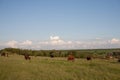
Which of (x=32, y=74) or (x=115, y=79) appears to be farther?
(x=32, y=74)

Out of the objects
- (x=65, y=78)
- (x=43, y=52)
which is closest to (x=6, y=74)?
(x=65, y=78)

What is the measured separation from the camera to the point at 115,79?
1545 centimetres

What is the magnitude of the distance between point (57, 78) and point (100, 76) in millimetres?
3200

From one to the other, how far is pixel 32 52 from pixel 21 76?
155ft

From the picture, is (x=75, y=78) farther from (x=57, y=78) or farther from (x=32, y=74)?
(x=32, y=74)

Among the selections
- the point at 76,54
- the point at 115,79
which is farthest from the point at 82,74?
the point at 76,54

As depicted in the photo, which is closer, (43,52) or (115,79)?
(115,79)

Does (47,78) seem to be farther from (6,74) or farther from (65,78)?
(6,74)

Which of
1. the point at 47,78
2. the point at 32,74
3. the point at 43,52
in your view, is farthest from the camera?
the point at 43,52

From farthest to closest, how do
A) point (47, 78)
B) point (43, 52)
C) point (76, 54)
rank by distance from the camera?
point (43, 52) < point (76, 54) < point (47, 78)

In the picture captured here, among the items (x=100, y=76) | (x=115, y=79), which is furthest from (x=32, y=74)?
(x=115, y=79)

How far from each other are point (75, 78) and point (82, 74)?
1.54m

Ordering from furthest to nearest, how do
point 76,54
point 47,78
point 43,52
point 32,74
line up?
point 43,52, point 76,54, point 32,74, point 47,78

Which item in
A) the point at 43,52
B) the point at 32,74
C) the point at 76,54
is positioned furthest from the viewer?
the point at 43,52
